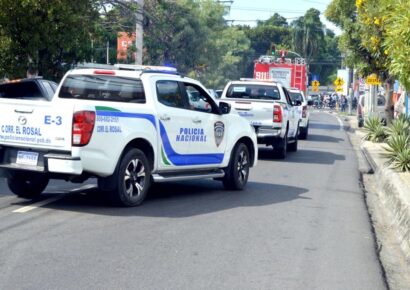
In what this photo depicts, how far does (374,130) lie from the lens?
26859 millimetres

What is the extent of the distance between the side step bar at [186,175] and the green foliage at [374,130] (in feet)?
48.0

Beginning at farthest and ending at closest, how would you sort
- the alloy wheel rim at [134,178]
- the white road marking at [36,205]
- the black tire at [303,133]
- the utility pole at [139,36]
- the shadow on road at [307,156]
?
the black tire at [303,133] → the utility pole at [139,36] → the shadow on road at [307,156] → the alloy wheel rim at [134,178] → the white road marking at [36,205]

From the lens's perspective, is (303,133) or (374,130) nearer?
(374,130)

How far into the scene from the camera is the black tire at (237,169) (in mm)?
13195

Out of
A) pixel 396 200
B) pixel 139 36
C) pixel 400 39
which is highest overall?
pixel 139 36

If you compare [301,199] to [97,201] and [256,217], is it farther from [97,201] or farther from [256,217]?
[97,201]

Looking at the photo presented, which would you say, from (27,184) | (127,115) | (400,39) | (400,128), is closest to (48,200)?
(27,184)

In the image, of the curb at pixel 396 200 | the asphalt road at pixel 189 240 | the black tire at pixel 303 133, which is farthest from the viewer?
the black tire at pixel 303 133

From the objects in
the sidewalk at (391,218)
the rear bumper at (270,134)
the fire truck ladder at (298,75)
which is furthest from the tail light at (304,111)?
the fire truck ladder at (298,75)

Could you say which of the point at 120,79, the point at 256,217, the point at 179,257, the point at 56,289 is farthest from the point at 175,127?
the point at 56,289

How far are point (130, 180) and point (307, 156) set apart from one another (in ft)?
39.5

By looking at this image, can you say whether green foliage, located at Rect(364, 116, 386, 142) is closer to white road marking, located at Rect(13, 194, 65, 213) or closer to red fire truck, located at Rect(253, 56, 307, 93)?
red fire truck, located at Rect(253, 56, 307, 93)

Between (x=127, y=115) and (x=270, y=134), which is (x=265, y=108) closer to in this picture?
(x=270, y=134)

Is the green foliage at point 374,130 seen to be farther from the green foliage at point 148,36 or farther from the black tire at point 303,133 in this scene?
the green foliage at point 148,36
